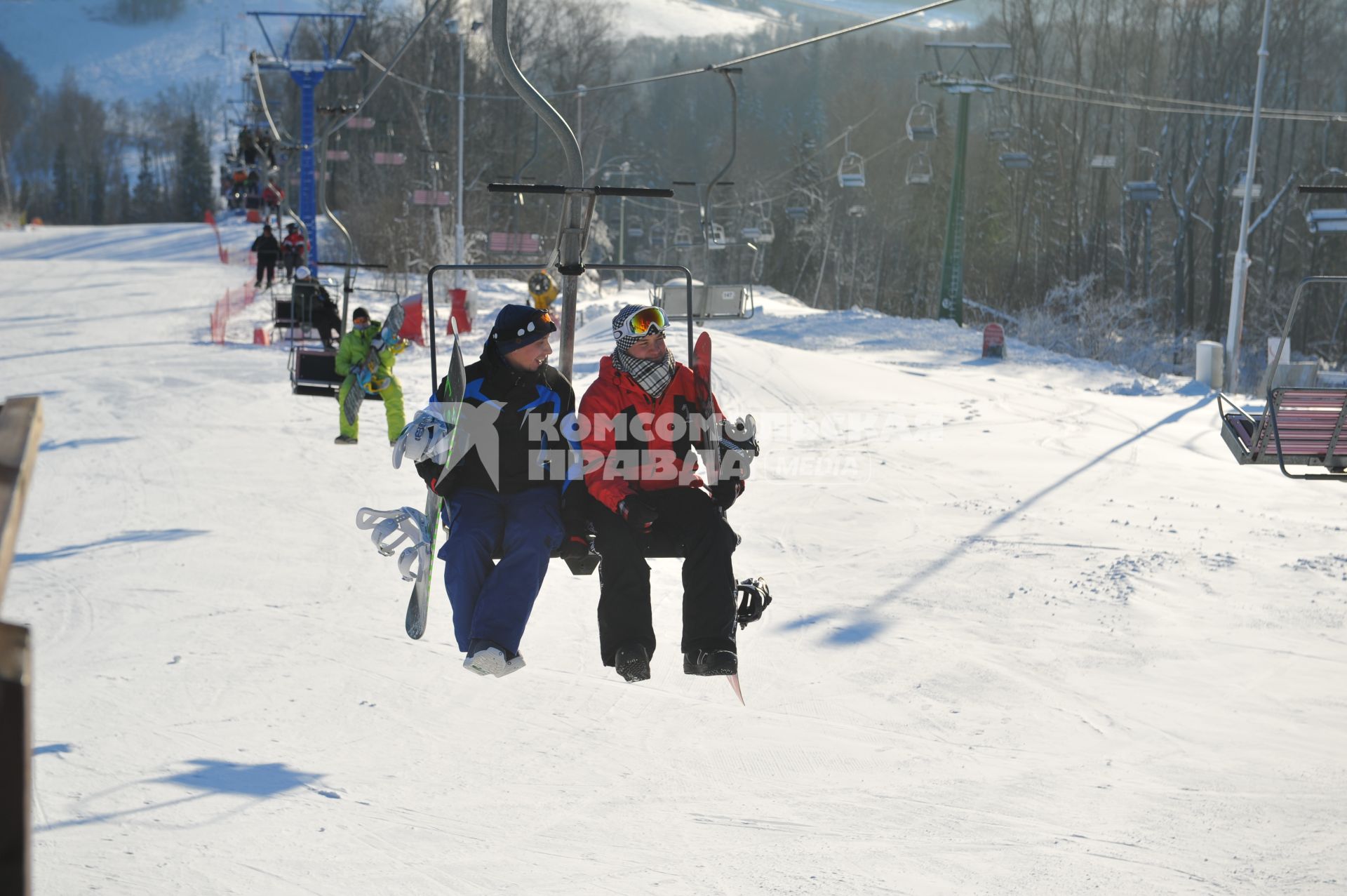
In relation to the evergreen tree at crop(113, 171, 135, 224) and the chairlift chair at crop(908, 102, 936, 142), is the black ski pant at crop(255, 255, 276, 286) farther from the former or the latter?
the evergreen tree at crop(113, 171, 135, 224)

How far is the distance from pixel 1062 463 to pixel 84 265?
1263 inches

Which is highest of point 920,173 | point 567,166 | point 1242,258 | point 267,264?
point 920,173

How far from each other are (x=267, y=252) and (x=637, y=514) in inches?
1062

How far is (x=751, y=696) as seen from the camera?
930 centimetres

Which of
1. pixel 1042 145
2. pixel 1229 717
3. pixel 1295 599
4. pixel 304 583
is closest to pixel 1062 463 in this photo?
pixel 1295 599

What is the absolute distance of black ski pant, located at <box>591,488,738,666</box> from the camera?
5.34 meters

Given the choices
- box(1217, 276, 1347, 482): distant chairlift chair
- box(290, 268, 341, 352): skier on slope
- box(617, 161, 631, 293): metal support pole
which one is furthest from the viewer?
box(617, 161, 631, 293): metal support pole

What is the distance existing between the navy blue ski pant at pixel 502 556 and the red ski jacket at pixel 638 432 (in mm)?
292

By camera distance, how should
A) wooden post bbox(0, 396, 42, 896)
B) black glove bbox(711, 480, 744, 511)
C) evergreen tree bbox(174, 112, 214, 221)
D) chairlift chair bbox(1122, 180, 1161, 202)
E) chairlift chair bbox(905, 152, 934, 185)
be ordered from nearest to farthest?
wooden post bbox(0, 396, 42, 896) → black glove bbox(711, 480, 744, 511) → chairlift chair bbox(1122, 180, 1161, 202) → chairlift chair bbox(905, 152, 934, 185) → evergreen tree bbox(174, 112, 214, 221)

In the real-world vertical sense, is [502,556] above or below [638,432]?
below

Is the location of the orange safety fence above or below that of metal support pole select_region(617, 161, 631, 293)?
below

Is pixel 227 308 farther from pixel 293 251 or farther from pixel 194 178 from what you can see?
pixel 194 178

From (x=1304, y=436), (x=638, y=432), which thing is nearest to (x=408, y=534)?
(x=638, y=432)

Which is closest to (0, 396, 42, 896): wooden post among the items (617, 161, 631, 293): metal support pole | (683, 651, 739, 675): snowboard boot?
(683, 651, 739, 675): snowboard boot
